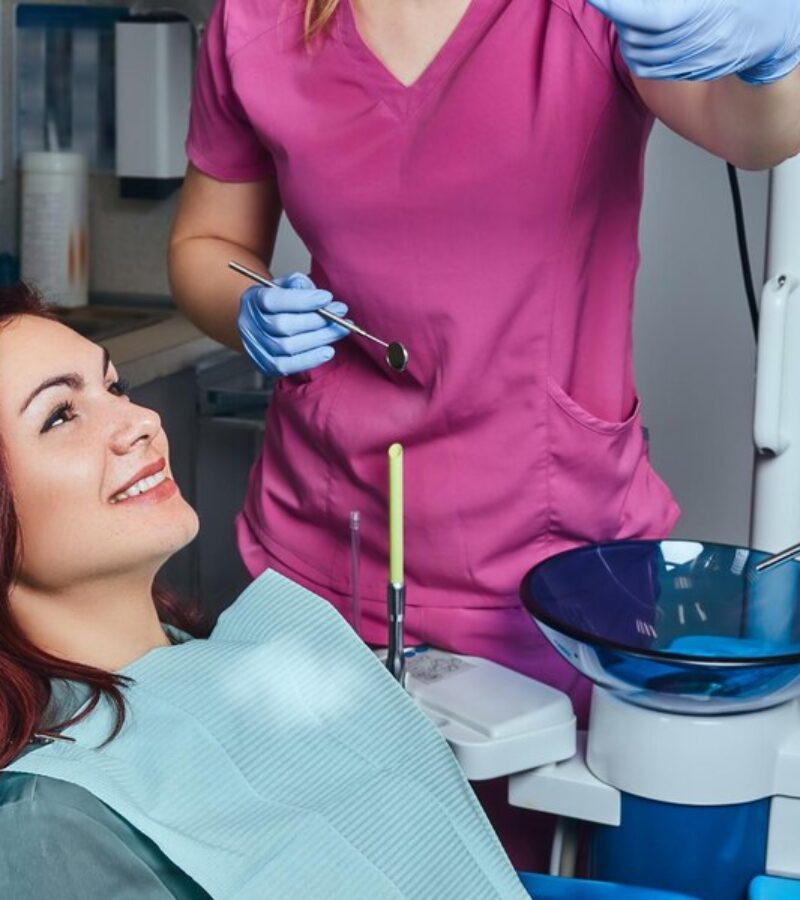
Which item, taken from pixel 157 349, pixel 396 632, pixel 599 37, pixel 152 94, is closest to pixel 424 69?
pixel 599 37

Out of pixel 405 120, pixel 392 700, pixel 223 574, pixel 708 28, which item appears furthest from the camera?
pixel 223 574

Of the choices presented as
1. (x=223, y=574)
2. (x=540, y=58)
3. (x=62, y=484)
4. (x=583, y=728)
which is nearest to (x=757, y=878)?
(x=583, y=728)

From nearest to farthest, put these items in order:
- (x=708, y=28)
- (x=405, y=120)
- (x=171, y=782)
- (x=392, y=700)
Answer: (x=708, y=28), (x=171, y=782), (x=392, y=700), (x=405, y=120)

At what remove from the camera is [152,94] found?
2662 millimetres

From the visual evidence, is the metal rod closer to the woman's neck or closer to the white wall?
the woman's neck

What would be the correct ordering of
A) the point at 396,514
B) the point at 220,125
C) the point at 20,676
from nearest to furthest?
the point at 20,676, the point at 396,514, the point at 220,125

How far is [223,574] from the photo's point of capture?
2.65m

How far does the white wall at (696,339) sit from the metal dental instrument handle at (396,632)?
53.5 inches

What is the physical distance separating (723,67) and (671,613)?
1.67 ft

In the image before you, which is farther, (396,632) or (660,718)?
(396,632)

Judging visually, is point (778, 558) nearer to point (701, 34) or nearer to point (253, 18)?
point (701, 34)

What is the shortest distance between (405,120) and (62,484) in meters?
0.49

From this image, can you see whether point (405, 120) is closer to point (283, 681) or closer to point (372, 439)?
point (372, 439)

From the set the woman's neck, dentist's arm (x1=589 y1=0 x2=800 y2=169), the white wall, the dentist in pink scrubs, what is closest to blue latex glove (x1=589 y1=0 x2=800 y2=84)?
dentist's arm (x1=589 y1=0 x2=800 y2=169)
